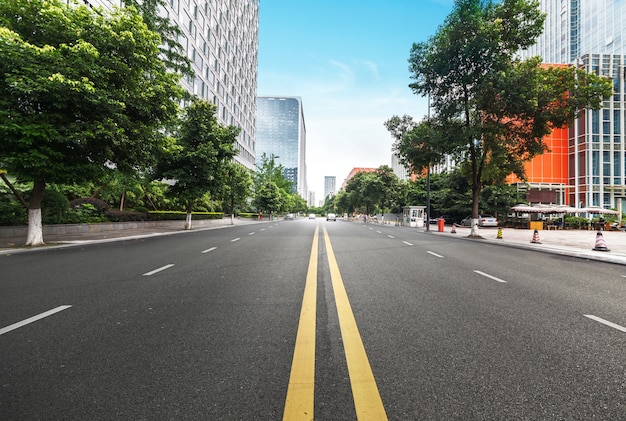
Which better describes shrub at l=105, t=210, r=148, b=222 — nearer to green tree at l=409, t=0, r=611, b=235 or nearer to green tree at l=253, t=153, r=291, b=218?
green tree at l=409, t=0, r=611, b=235

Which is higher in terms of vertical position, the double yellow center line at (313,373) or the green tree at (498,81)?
the green tree at (498,81)

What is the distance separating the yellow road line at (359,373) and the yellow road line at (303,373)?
322 millimetres

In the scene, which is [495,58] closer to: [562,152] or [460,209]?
[460,209]

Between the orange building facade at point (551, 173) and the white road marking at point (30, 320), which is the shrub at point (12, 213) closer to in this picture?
the white road marking at point (30, 320)

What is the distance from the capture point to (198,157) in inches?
1059

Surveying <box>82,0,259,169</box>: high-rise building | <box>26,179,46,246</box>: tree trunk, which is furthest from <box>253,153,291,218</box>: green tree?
<box>26,179,46,246</box>: tree trunk

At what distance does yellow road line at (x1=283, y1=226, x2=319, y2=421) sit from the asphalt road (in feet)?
0.04

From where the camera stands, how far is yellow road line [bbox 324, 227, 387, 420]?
91.4 inches

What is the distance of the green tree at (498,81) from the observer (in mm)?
20797

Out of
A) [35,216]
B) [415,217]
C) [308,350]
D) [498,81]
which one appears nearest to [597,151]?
[415,217]

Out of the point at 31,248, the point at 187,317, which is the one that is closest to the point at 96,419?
the point at 187,317

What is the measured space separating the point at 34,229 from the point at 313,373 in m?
15.4

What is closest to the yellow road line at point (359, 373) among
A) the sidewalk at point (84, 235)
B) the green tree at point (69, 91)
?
the green tree at point (69, 91)

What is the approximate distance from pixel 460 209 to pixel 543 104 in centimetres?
2643
